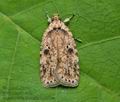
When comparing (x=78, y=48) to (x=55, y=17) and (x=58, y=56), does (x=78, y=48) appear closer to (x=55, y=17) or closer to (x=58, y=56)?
(x=58, y=56)

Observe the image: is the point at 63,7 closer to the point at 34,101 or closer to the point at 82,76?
the point at 82,76

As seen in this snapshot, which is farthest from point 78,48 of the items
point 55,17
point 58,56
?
point 55,17

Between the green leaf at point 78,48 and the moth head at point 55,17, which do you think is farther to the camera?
the moth head at point 55,17

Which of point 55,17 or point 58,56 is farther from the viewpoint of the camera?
point 58,56

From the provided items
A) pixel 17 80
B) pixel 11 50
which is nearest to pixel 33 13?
pixel 11 50

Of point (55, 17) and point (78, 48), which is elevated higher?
point (55, 17)
